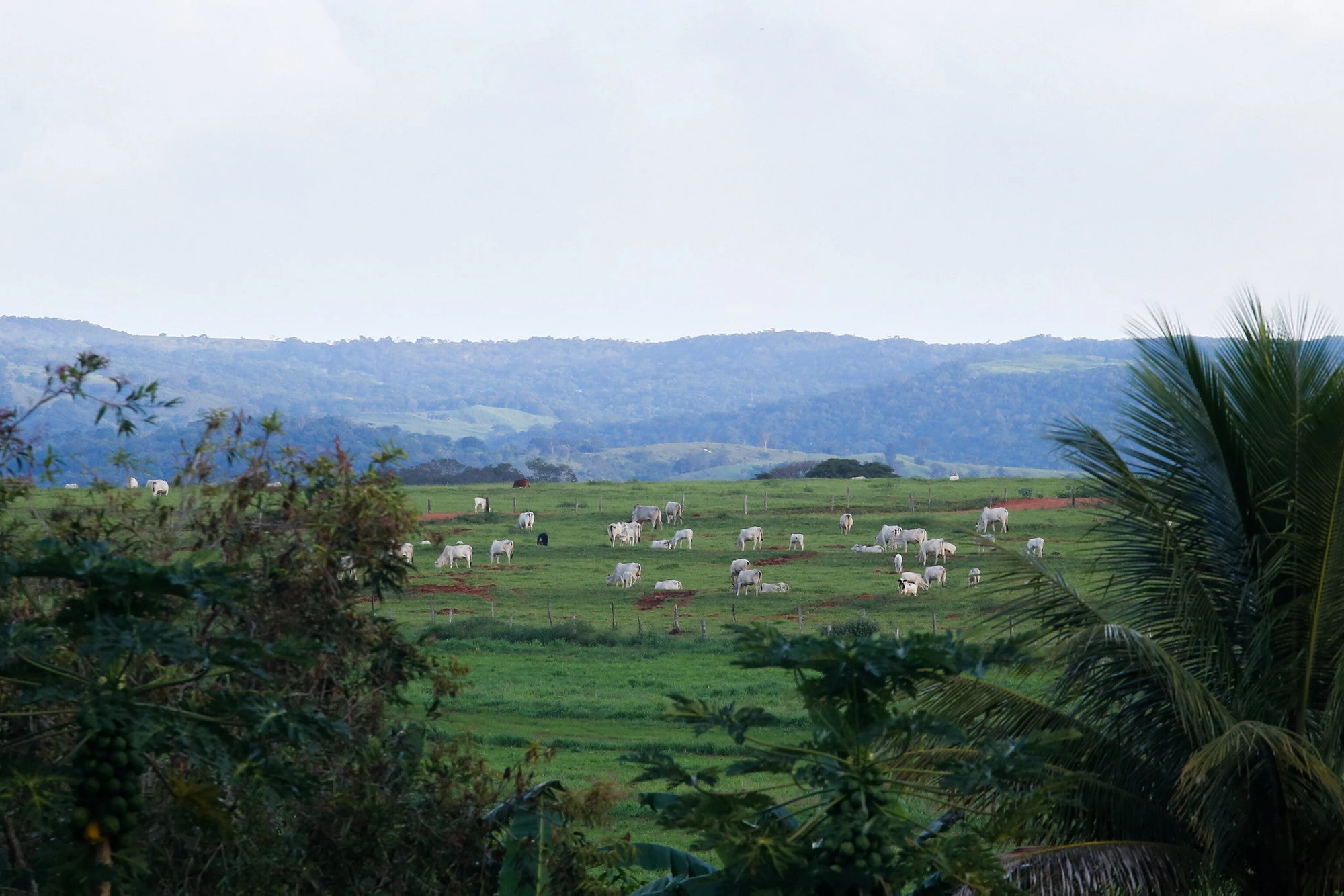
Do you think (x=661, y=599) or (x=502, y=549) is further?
(x=502, y=549)

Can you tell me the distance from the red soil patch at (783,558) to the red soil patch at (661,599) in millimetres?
5128

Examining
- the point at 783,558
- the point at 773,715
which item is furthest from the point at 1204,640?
the point at 783,558

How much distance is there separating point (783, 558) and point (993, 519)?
8.90m

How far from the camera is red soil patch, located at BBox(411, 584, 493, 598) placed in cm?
4125

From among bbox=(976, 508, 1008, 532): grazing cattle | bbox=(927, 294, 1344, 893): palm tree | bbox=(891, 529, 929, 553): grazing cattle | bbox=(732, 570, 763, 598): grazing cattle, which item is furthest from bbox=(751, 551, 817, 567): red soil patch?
bbox=(927, 294, 1344, 893): palm tree

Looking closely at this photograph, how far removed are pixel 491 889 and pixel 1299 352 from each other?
22.3 feet

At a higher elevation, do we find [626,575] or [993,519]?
[993,519]

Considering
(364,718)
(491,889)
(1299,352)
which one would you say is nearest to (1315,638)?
(1299,352)

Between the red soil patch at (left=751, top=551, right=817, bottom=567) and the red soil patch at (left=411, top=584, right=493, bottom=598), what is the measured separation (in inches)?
398

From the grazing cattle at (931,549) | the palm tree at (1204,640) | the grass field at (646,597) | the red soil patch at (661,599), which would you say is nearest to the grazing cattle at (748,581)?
the grass field at (646,597)

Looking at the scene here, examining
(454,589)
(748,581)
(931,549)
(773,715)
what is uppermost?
(773,715)

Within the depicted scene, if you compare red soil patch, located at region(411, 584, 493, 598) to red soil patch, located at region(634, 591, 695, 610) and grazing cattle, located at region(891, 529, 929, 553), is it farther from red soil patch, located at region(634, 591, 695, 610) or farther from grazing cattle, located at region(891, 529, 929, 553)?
grazing cattle, located at region(891, 529, 929, 553)

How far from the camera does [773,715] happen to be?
899 centimetres

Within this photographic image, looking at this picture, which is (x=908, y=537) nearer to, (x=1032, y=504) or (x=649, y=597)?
(x=1032, y=504)
